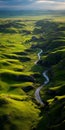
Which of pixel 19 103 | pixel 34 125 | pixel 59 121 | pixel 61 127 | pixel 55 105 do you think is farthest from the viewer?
pixel 19 103

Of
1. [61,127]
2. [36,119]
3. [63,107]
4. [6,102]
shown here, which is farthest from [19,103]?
[61,127]

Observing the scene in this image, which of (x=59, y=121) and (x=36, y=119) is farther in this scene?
(x=36, y=119)

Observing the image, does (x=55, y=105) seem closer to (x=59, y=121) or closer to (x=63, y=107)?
(x=63, y=107)

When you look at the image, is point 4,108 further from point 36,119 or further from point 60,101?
point 60,101

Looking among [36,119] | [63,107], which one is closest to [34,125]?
[36,119]

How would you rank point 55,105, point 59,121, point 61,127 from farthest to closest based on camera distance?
point 55,105 < point 59,121 < point 61,127

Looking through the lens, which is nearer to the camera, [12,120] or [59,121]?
[59,121]

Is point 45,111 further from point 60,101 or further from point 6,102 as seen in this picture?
point 6,102

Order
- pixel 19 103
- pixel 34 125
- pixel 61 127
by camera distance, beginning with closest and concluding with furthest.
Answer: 1. pixel 61 127
2. pixel 34 125
3. pixel 19 103
